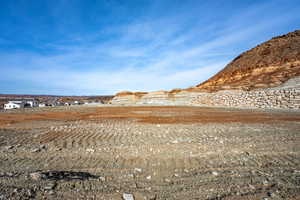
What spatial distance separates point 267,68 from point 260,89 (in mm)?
14762

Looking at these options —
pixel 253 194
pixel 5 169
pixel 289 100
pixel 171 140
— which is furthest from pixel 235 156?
pixel 289 100

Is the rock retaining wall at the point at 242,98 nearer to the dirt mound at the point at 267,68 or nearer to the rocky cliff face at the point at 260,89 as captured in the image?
the rocky cliff face at the point at 260,89

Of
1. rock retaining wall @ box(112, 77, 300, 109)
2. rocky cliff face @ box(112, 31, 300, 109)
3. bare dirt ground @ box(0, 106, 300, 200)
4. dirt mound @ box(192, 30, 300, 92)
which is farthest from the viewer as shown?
dirt mound @ box(192, 30, 300, 92)

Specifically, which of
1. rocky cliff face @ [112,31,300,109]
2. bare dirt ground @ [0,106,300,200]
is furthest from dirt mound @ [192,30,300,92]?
bare dirt ground @ [0,106,300,200]

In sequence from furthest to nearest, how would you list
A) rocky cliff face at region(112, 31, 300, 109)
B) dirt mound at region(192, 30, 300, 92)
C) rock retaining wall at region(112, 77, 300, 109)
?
dirt mound at region(192, 30, 300, 92) < rocky cliff face at region(112, 31, 300, 109) < rock retaining wall at region(112, 77, 300, 109)

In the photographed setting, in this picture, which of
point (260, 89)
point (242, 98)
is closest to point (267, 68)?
point (260, 89)

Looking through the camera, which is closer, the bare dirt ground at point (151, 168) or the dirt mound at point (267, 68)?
the bare dirt ground at point (151, 168)

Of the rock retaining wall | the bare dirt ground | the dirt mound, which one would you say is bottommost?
the bare dirt ground

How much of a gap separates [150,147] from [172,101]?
3242 cm

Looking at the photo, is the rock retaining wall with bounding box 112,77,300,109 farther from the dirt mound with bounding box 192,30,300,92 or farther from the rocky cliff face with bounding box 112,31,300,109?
the dirt mound with bounding box 192,30,300,92

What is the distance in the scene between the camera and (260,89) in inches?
1035

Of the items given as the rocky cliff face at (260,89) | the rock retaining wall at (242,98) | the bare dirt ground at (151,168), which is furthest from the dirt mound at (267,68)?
the bare dirt ground at (151,168)

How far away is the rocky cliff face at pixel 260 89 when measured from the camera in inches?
880

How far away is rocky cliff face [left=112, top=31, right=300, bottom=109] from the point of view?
22.3 m
